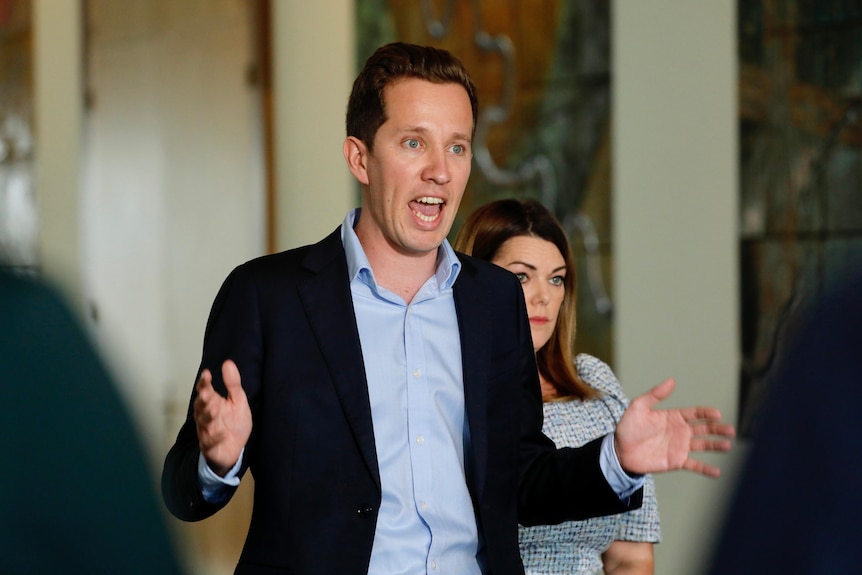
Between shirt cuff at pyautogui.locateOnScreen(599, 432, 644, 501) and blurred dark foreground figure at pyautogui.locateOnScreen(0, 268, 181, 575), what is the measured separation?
1.48 metres

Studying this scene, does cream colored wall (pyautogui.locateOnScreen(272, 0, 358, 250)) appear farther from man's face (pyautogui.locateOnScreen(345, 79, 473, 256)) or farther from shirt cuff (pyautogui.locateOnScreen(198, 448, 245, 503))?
shirt cuff (pyautogui.locateOnScreen(198, 448, 245, 503))

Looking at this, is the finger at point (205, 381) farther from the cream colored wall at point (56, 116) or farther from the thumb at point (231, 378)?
the cream colored wall at point (56, 116)

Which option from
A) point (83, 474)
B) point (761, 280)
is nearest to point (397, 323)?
point (83, 474)

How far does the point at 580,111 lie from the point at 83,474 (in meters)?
4.04

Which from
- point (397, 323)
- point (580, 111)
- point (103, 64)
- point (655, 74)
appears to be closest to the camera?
point (397, 323)

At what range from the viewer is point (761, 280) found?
12.8 feet

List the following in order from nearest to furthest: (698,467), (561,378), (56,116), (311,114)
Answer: (698,467) → (561,378) → (311,114) → (56,116)

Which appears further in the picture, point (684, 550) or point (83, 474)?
point (684, 550)

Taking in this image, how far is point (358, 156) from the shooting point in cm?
222

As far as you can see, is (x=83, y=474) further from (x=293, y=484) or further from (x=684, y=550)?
(x=684, y=550)

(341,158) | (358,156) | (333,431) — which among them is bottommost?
(333,431)

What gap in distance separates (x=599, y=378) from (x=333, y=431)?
0.99 meters

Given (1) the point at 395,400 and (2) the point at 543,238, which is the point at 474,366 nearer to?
(1) the point at 395,400

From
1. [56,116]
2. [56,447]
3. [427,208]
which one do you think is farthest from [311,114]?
[56,447]
